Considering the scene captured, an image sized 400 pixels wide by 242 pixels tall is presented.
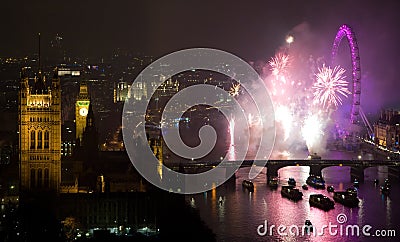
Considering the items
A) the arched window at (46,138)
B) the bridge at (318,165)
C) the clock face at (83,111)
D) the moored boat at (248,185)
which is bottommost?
the moored boat at (248,185)

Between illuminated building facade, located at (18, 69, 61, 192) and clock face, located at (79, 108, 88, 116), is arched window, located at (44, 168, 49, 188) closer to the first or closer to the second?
illuminated building facade, located at (18, 69, 61, 192)

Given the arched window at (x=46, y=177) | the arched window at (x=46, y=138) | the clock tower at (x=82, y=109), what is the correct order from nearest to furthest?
1. the arched window at (x=46, y=138)
2. the arched window at (x=46, y=177)
3. the clock tower at (x=82, y=109)

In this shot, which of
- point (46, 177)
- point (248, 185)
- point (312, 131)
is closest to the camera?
point (46, 177)

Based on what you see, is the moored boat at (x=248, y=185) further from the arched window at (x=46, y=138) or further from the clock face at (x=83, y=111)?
the arched window at (x=46, y=138)

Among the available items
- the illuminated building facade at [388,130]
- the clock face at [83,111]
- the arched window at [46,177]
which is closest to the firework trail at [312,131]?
the illuminated building facade at [388,130]

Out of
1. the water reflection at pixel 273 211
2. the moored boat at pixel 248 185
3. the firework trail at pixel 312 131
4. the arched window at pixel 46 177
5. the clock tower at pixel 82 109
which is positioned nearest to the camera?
the arched window at pixel 46 177

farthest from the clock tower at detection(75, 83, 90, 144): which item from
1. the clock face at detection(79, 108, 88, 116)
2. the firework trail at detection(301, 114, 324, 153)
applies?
the firework trail at detection(301, 114, 324, 153)

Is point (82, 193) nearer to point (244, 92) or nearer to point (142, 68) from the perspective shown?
point (244, 92)

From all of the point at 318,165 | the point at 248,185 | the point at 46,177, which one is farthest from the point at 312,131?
the point at 46,177

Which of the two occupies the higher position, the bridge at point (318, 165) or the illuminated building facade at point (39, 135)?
the illuminated building facade at point (39, 135)

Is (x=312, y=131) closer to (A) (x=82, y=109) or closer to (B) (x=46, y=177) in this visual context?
(A) (x=82, y=109)
